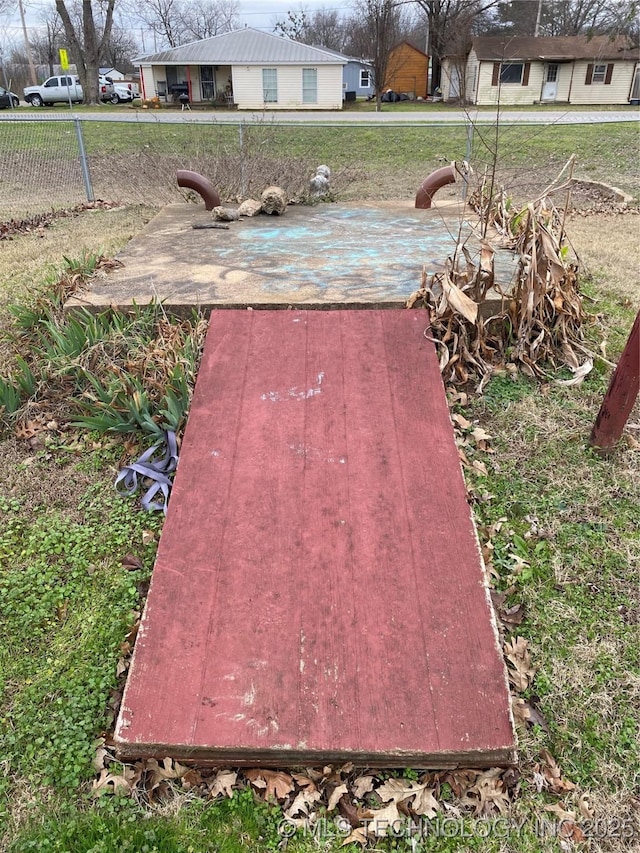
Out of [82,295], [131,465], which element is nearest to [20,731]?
[131,465]

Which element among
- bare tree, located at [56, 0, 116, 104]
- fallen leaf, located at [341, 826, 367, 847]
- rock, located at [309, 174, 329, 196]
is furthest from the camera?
bare tree, located at [56, 0, 116, 104]

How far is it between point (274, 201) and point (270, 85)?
2851 centimetres

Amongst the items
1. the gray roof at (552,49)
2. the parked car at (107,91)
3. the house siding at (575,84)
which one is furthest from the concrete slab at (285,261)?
the parked car at (107,91)

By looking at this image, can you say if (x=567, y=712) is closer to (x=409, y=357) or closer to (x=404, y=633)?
(x=404, y=633)

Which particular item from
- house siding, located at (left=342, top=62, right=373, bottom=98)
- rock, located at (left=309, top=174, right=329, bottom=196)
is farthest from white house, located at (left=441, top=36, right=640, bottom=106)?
rock, located at (left=309, top=174, right=329, bottom=196)

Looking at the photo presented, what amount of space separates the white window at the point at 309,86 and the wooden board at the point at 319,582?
31.3m

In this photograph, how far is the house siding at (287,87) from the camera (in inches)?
1178

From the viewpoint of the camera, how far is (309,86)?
99.7ft

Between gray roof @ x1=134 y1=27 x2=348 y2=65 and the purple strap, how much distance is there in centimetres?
3125

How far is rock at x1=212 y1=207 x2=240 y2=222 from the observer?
19.0 feet

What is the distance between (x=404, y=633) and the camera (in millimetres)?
2215

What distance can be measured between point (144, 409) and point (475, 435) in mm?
1737

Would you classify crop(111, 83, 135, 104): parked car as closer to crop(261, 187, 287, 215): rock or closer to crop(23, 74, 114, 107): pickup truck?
crop(23, 74, 114, 107): pickup truck

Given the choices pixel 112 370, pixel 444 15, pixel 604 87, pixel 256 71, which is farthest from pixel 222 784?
pixel 444 15
